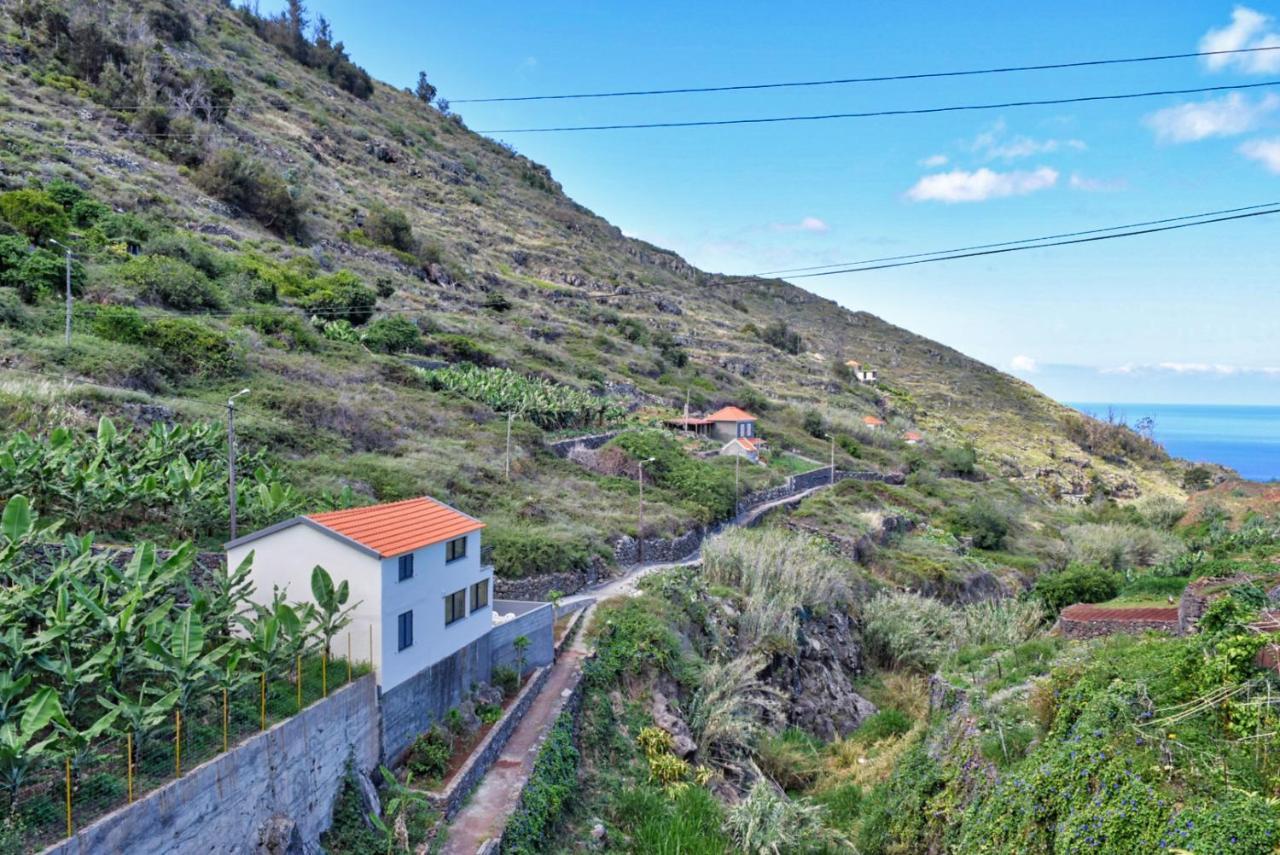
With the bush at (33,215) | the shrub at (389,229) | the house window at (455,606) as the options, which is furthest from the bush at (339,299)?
the house window at (455,606)

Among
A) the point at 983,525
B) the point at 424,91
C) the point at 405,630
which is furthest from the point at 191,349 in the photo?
the point at 424,91

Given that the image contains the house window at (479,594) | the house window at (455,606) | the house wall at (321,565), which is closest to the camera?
the house wall at (321,565)

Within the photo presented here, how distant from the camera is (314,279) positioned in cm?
5091

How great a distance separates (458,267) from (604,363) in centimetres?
2104

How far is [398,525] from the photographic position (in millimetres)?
15938

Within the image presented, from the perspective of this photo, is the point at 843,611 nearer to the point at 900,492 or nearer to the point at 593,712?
the point at 593,712

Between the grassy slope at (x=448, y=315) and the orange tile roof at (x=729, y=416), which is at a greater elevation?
the grassy slope at (x=448, y=315)

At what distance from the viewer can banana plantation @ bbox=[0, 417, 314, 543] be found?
16.4m

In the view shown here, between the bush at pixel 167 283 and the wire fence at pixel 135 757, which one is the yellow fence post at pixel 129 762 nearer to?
the wire fence at pixel 135 757

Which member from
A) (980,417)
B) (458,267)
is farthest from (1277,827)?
(980,417)

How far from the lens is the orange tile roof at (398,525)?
14.5 metres

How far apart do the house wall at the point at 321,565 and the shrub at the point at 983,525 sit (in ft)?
137

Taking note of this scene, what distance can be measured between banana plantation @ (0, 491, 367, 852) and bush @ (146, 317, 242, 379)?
1947cm

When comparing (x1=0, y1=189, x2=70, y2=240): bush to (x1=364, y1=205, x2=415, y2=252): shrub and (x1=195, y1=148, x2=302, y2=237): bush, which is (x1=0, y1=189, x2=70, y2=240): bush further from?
(x1=364, y1=205, x2=415, y2=252): shrub
